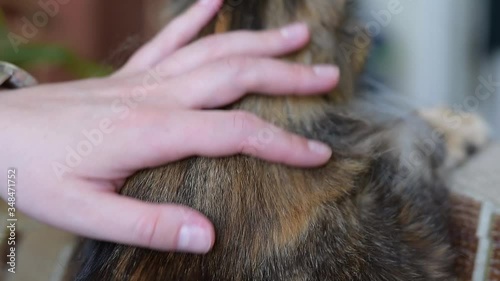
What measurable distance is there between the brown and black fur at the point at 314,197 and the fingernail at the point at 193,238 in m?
0.03

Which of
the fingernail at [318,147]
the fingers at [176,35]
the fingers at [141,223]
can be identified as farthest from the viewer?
the fingers at [176,35]

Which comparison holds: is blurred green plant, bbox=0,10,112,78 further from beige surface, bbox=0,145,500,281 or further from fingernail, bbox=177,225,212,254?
fingernail, bbox=177,225,212,254

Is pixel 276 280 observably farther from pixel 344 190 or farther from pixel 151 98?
pixel 151 98

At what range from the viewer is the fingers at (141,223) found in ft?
2.26

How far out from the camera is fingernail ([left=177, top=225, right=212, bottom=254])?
692 mm

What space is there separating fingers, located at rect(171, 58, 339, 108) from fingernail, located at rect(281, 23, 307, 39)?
0.06 meters

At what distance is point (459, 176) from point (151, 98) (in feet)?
1.90

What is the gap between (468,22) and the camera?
2111mm

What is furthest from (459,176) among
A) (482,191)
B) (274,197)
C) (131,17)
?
(131,17)

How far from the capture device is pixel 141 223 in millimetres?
693

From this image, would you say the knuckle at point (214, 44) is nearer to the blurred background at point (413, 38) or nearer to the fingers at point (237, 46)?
the fingers at point (237, 46)

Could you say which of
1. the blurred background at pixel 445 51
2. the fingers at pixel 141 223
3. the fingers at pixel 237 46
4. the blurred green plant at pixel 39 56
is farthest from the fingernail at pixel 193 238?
the blurred background at pixel 445 51

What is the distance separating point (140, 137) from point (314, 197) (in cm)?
26

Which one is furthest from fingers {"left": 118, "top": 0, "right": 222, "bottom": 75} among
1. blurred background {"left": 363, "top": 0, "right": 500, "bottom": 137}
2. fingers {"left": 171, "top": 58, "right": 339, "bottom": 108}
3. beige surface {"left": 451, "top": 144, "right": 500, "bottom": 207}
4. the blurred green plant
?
blurred background {"left": 363, "top": 0, "right": 500, "bottom": 137}
